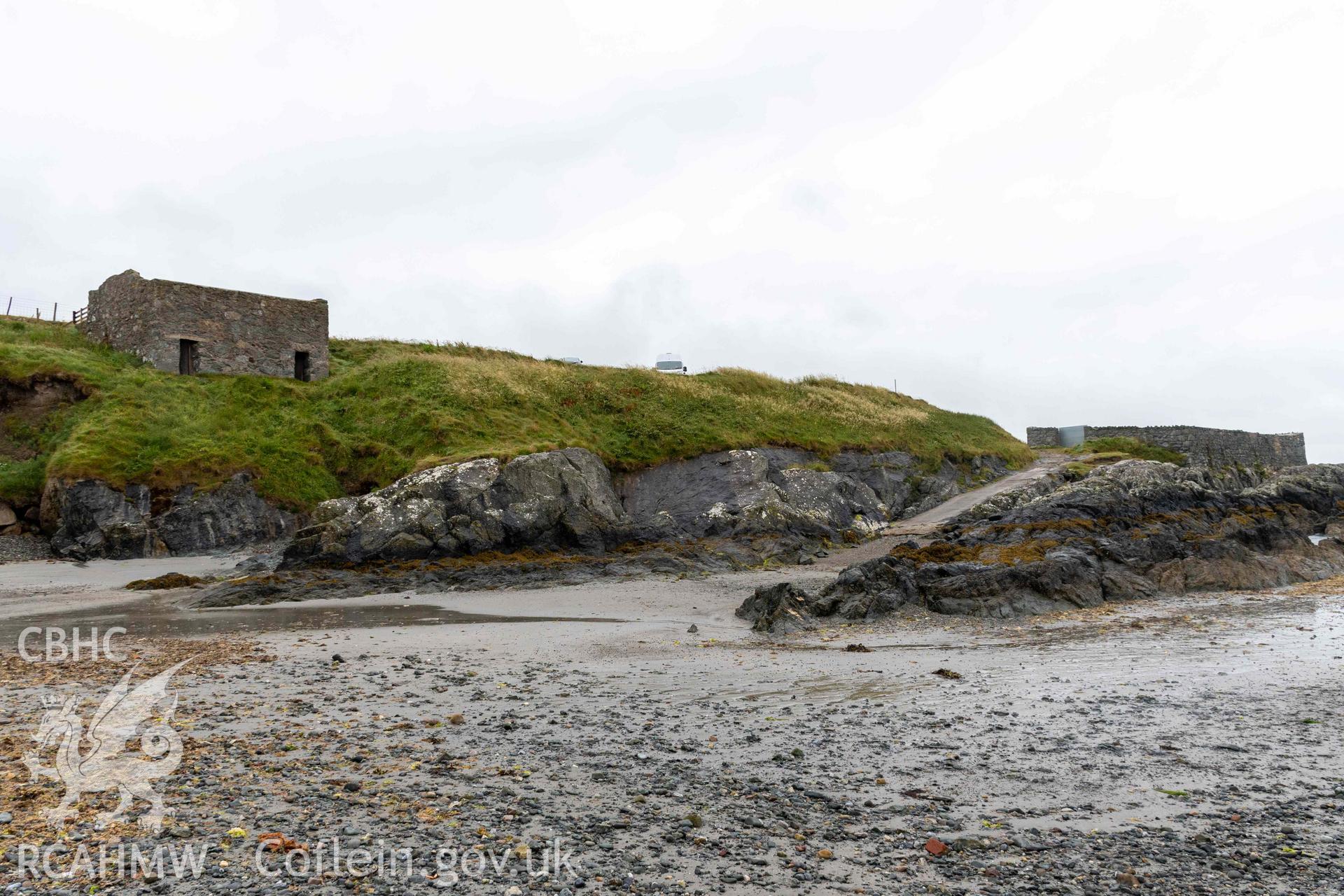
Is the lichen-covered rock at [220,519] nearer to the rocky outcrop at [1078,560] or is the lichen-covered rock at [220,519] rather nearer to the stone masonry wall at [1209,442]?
the rocky outcrop at [1078,560]

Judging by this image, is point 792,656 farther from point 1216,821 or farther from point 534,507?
point 534,507

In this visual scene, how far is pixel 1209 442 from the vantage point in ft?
177

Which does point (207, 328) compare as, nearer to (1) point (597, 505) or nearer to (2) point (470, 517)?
(2) point (470, 517)

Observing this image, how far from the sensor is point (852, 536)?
30359 mm

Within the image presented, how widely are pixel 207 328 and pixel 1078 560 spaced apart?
109ft

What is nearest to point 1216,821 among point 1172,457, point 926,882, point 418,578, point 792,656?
point 926,882

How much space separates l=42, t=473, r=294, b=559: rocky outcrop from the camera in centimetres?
2481

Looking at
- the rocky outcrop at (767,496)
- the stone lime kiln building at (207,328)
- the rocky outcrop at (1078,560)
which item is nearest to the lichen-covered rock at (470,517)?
the rocky outcrop at (767,496)

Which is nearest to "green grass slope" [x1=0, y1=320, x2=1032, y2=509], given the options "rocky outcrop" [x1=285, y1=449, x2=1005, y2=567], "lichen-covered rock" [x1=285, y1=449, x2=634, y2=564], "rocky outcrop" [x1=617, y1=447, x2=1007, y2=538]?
"rocky outcrop" [x1=617, y1=447, x2=1007, y2=538]

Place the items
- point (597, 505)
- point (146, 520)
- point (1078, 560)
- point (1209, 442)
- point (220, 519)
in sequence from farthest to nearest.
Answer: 1. point (1209, 442)
2. point (597, 505)
3. point (220, 519)
4. point (146, 520)
5. point (1078, 560)

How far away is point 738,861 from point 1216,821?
3.21 meters

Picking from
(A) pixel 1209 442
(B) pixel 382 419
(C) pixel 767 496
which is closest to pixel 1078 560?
(C) pixel 767 496

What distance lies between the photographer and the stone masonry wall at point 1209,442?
2078 inches

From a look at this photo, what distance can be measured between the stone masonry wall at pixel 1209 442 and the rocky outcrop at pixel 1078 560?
20.1 metres
